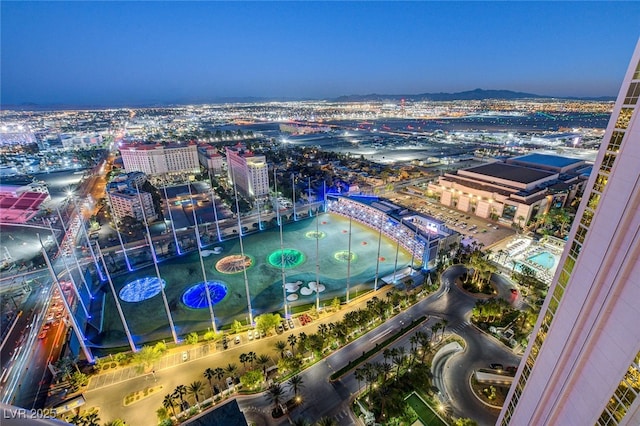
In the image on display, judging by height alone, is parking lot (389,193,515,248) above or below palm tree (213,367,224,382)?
below

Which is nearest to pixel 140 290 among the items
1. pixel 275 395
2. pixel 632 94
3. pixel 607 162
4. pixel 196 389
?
pixel 196 389

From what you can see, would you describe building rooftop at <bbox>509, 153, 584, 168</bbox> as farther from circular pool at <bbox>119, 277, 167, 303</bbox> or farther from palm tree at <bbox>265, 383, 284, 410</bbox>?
circular pool at <bbox>119, 277, 167, 303</bbox>

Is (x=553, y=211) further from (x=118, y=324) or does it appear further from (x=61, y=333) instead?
(x=61, y=333)

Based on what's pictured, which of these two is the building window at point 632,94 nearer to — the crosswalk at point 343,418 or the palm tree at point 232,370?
the crosswalk at point 343,418

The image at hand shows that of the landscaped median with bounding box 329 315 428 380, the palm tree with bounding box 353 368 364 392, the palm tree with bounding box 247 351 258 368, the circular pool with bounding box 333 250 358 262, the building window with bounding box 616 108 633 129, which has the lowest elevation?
the circular pool with bounding box 333 250 358 262

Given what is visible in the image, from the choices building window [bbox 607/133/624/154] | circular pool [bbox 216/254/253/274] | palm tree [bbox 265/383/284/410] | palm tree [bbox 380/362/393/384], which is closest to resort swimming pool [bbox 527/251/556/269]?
palm tree [bbox 380/362/393/384]

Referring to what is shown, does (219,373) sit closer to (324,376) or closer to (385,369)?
(324,376)

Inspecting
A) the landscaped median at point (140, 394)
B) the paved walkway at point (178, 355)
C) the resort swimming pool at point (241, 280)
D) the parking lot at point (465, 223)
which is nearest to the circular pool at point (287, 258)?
the resort swimming pool at point (241, 280)
